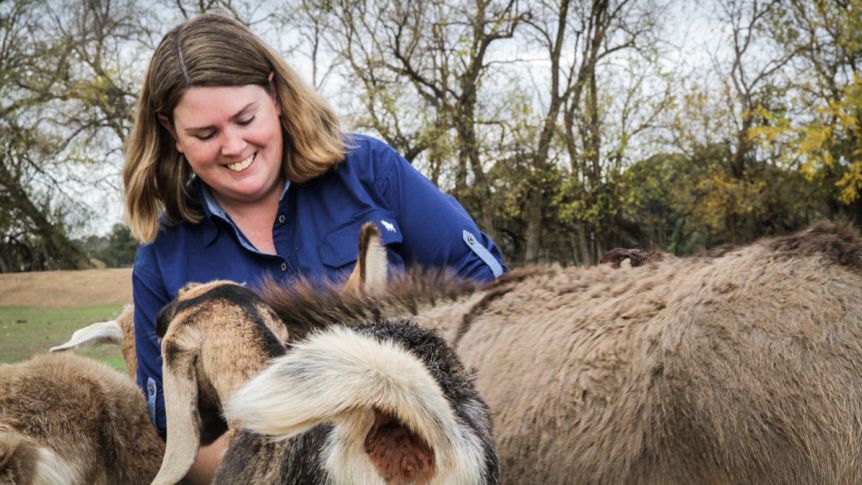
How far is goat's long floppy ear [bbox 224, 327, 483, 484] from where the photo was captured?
4.31 feet

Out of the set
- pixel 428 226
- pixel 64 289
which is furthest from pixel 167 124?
pixel 64 289

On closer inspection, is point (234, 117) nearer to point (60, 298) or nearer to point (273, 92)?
point (273, 92)

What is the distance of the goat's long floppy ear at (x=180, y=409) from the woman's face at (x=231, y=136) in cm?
118

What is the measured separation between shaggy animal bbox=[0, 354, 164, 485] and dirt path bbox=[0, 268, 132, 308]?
24.6m

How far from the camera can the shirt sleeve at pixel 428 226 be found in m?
3.28

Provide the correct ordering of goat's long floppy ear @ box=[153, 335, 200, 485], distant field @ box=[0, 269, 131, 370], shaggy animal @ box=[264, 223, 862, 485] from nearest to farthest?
shaggy animal @ box=[264, 223, 862, 485]
goat's long floppy ear @ box=[153, 335, 200, 485]
distant field @ box=[0, 269, 131, 370]

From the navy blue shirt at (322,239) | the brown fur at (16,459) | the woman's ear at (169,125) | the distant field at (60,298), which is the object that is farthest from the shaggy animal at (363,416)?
the distant field at (60,298)

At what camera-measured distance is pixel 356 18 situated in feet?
96.4

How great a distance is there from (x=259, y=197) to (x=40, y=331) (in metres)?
15.1

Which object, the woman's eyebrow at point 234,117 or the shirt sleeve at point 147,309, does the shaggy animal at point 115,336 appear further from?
the woman's eyebrow at point 234,117

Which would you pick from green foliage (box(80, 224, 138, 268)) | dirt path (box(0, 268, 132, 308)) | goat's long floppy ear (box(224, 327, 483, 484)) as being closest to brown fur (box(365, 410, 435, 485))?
goat's long floppy ear (box(224, 327, 483, 484))

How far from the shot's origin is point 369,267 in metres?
2.51

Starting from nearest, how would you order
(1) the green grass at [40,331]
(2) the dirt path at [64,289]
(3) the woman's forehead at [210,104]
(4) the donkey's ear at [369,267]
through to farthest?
(4) the donkey's ear at [369,267] < (3) the woman's forehead at [210,104] < (1) the green grass at [40,331] < (2) the dirt path at [64,289]

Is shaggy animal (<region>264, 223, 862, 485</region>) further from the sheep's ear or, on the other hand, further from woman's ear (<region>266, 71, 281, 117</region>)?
the sheep's ear
